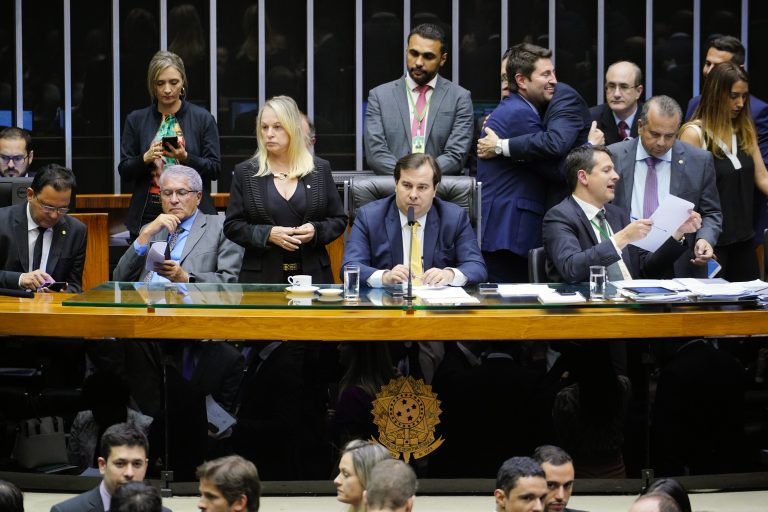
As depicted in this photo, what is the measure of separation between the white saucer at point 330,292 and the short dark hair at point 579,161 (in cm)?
133

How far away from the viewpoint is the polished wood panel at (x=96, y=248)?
8.66m

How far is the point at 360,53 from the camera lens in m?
10.8

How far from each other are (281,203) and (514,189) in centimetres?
147

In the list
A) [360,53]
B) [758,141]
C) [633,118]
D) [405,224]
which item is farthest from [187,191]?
[360,53]

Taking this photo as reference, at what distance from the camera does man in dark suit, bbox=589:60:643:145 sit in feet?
26.3

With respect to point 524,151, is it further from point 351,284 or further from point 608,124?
point 351,284

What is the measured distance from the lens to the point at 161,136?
779 cm

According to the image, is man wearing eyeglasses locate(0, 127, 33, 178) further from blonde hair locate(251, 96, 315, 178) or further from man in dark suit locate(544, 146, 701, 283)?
man in dark suit locate(544, 146, 701, 283)

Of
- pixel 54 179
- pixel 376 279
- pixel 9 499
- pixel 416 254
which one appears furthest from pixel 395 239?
pixel 9 499

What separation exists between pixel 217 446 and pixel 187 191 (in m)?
1.62

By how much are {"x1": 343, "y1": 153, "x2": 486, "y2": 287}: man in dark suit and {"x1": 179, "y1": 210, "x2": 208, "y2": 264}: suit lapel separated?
2.71ft

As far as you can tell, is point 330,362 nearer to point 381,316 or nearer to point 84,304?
point 381,316

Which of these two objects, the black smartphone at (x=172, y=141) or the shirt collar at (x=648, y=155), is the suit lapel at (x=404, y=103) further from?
the shirt collar at (x=648, y=155)

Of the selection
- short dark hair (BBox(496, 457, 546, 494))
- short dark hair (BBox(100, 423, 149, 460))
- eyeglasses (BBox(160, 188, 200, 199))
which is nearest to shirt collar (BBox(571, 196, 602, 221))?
eyeglasses (BBox(160, 188, 200, 199))
